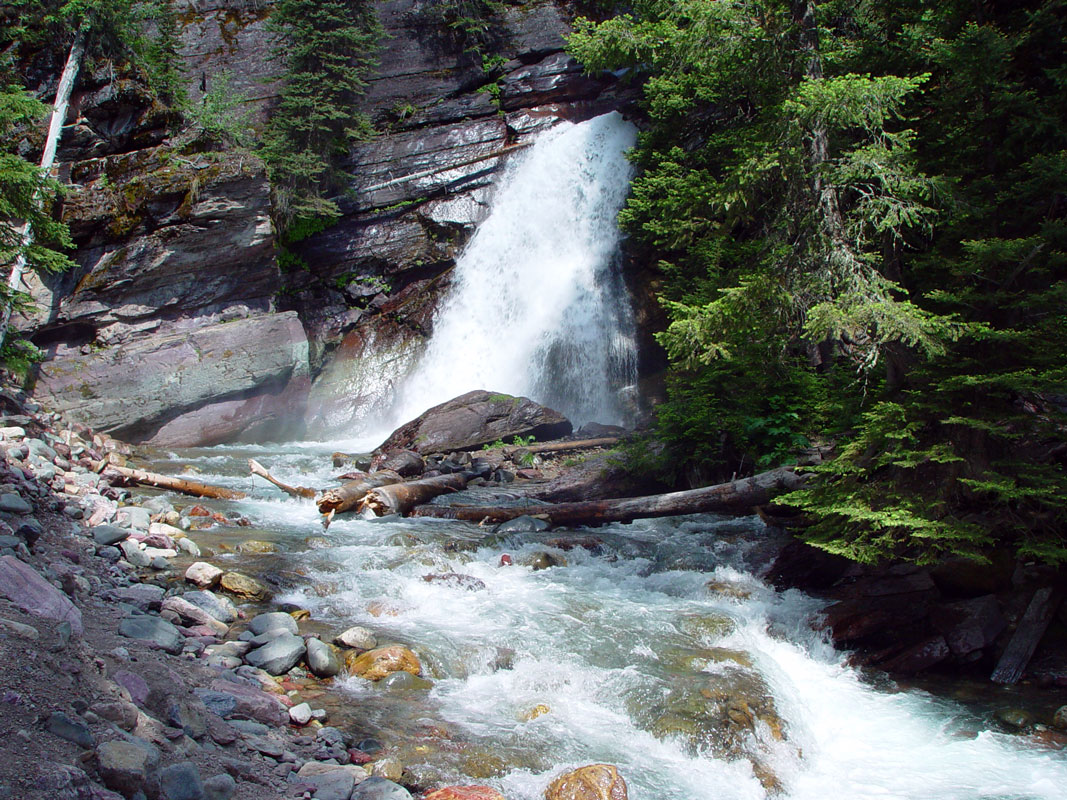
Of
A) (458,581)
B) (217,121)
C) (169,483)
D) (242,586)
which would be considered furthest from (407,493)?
(217,121)

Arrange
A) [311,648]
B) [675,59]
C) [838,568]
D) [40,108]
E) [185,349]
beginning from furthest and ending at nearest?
[185,349]
[40,108]
[675,59]
[838,568]
[311,648]

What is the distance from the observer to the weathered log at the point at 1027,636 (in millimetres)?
5559

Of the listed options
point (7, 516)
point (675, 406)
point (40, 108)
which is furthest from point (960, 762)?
point (40, 108)

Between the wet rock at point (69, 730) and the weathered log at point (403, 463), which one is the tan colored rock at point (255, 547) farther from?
the weathered log at point (403, 463)

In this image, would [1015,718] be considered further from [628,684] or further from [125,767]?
[125,767]

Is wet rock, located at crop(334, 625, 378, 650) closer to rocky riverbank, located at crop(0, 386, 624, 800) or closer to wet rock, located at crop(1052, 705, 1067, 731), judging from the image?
rocky riverbank, located at crop(0, 386, 624, 800)

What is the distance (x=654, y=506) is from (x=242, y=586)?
5.55m

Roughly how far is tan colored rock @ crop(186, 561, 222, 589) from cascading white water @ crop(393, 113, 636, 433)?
1317 cm

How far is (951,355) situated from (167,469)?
1226 centimetres

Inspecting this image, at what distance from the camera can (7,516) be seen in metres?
5.48

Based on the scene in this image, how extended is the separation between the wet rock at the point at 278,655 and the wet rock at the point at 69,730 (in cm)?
209

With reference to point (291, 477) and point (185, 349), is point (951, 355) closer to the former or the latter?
point (291, 477)

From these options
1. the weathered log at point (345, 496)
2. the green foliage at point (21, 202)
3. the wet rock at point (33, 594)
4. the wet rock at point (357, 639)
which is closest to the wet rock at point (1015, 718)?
the wet rock at point (357, 639)

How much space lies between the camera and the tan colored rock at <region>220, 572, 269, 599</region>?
5.85 metres
